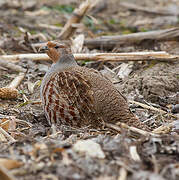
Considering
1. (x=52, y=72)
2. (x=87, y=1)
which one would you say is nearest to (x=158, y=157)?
(x=52, y=72)

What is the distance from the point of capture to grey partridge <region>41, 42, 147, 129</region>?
420 cm

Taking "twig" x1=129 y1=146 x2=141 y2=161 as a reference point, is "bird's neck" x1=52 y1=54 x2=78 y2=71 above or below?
above

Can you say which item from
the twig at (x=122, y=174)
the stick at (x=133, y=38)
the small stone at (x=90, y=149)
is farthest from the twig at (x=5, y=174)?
the stick at (x=133, y=38)

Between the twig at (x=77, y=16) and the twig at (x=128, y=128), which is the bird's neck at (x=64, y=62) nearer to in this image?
the twig at (x=128, y=128)

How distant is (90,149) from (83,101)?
1.34 metres

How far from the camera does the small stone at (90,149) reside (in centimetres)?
286

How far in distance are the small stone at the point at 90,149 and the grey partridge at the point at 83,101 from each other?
3.89 feet

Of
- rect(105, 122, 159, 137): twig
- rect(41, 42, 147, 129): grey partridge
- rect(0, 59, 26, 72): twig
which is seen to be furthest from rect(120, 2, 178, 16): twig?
rect(105, 122, 159, 137): twig

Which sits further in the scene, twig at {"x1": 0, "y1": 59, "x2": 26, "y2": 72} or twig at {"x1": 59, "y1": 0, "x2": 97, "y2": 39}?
twig at {"x1": 59, "y1": 0, "x2": 97, "y2": 39}

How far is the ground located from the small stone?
4cm

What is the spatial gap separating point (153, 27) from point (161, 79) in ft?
11.7

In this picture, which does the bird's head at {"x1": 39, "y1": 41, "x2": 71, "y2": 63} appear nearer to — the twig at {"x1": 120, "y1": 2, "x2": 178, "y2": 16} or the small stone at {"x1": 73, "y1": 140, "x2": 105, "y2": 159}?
the small stone at {"x1": 73, "y1": 140, "x2": 105, "y2": 159}

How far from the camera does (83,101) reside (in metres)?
4.22

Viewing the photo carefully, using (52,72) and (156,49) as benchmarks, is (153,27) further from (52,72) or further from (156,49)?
(52,72)
